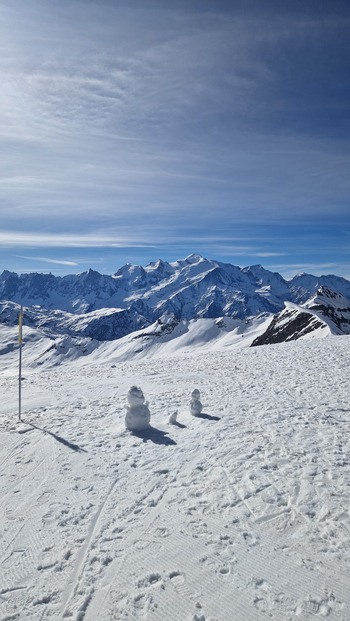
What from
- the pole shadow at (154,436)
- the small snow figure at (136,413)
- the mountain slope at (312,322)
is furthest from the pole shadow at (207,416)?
the mountain slope at (312,322)

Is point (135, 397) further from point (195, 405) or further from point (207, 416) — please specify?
point (207, 416)

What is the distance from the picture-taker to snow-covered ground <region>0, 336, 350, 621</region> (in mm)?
4945

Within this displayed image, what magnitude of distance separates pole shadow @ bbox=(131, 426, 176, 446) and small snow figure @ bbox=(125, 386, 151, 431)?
9.2 inches

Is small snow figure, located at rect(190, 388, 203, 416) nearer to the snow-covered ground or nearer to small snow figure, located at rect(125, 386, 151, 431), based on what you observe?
the snow-covered ground

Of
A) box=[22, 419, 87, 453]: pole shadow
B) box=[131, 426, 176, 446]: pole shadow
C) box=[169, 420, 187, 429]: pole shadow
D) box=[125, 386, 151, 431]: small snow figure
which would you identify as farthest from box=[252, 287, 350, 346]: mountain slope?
box=[22, 419, 87, 453]: pole shadow

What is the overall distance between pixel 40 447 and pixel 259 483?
7053mm

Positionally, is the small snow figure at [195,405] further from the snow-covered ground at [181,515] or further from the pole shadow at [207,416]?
the snow-covered ground at [181,515]

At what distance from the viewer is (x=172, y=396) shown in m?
16.7

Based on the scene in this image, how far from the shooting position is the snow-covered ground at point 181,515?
495cm

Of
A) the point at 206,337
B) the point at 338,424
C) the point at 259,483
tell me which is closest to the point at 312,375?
the point at 338,424

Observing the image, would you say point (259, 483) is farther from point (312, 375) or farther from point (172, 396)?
point (312, 375)

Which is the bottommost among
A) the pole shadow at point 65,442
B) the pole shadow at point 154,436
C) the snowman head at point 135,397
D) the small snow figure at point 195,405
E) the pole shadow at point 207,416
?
the pole shadow at point 65,442

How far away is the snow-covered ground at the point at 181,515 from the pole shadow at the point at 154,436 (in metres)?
0.07

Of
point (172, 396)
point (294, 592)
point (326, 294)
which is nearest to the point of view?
point (294, 592)
